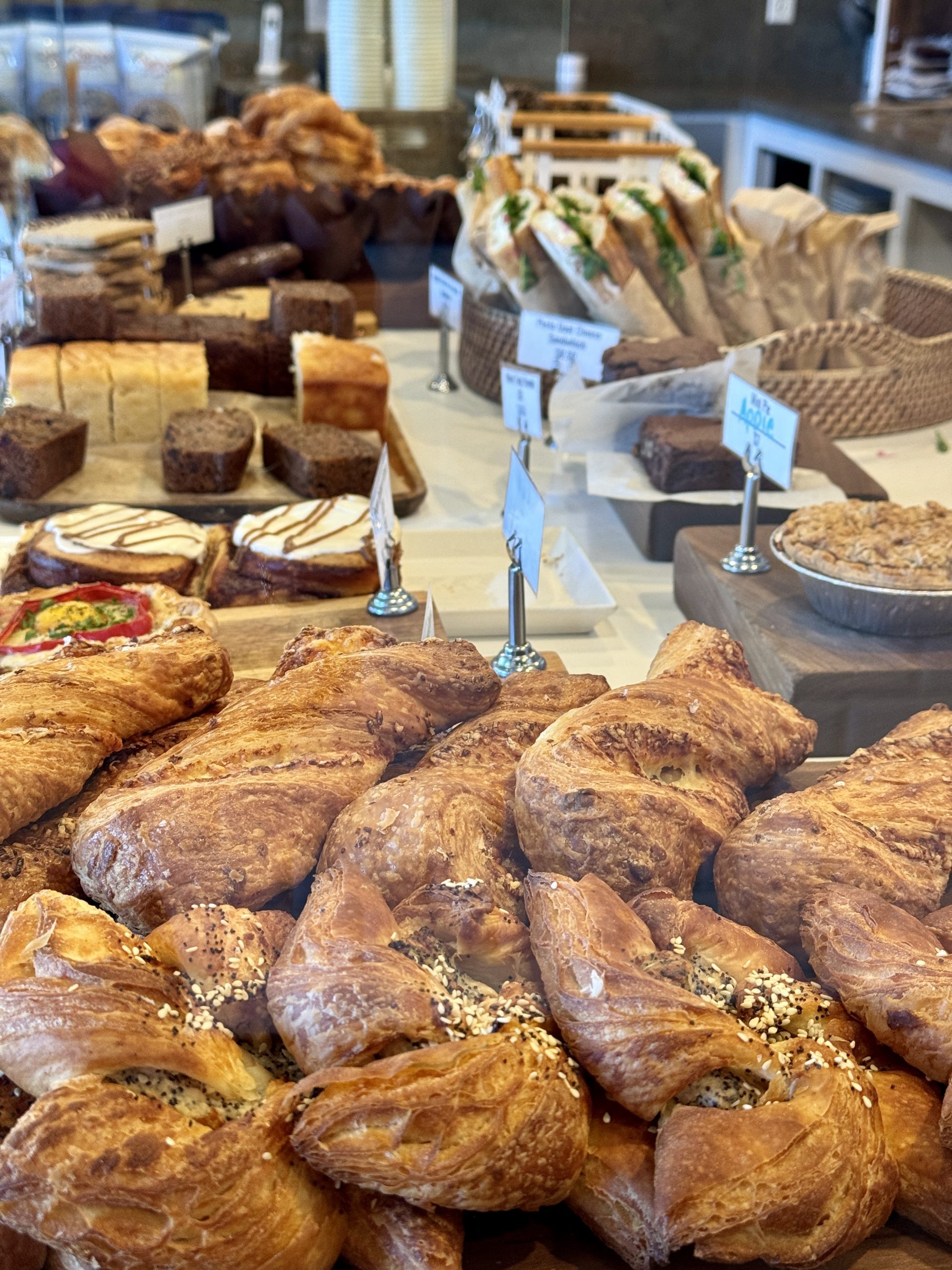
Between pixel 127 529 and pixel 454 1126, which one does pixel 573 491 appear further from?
pixel 454 1126

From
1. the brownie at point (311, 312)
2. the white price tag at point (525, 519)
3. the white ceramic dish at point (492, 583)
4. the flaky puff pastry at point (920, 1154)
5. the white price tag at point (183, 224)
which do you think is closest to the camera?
the flaky puff pastry at point (920, 1154)

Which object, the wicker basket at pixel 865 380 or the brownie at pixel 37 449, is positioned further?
the wicker basket at pixel 865 380

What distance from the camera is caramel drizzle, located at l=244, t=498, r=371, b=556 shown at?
6.92ft

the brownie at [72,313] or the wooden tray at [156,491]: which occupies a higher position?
the brownie at [72,313]

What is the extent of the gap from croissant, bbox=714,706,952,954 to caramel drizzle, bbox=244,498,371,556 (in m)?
1.21

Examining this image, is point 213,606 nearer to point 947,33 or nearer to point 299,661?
point 299,661

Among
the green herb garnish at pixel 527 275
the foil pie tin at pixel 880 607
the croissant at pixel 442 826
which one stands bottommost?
the foil pie tin at pixel 880 607

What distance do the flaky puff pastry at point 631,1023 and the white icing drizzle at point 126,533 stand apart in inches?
56.4

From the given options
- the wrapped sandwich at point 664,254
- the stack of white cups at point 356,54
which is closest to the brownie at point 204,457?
the wrapped sandwich at point 664,254

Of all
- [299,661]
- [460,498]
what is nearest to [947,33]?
[460,498]

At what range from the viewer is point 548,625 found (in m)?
2.03

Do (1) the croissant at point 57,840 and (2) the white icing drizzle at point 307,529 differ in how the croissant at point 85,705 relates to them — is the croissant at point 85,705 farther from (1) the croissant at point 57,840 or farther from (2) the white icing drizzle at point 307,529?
(2) the white icing drizzle at point 307,529

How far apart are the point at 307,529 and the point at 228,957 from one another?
138 cm

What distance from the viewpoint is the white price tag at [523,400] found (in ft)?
7.77
